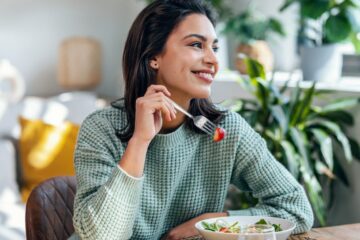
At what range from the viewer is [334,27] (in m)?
3.00

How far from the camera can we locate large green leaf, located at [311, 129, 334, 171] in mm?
2705

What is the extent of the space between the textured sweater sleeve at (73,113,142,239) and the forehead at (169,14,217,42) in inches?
12.7

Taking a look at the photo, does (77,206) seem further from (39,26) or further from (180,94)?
(39,26)

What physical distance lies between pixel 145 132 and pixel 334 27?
170cm

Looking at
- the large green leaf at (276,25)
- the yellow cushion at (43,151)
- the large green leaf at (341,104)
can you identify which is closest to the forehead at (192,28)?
the large green leaf at (341,104)

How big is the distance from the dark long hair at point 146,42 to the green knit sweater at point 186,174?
0.04 meters

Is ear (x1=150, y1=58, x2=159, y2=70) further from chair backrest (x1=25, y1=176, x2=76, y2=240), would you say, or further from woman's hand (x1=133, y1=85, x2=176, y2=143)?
chair backrest (x1=25, y1=176, x2=76, y2=240)

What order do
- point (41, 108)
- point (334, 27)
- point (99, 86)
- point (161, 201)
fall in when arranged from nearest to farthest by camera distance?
point (161, 201) < point (334, 27) < point (41, 108) < point (99, 86)

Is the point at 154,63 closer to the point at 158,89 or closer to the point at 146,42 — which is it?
the point at 146,42

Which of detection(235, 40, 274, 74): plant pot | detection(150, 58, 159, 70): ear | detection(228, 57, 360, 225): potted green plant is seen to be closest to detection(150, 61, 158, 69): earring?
detection(150, 58, 159, 70): ear

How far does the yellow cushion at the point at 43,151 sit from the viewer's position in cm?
384

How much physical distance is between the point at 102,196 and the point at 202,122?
1.03 ft

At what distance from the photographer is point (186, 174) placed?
1.72 metres

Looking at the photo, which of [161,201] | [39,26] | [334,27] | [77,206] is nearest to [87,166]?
[77,206]
